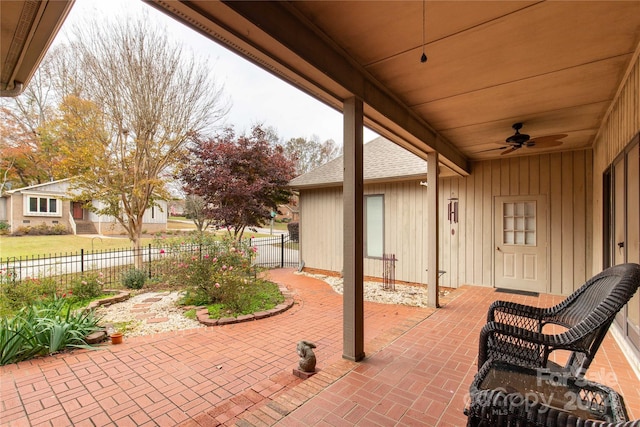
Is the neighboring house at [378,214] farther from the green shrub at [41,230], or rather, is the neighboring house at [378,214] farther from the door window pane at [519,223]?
the green shrub at [41,230]

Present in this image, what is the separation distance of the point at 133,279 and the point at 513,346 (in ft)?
23.3

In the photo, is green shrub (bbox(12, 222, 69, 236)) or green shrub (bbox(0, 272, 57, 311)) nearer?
green shrub (bbox(0, 272, 57, 311))

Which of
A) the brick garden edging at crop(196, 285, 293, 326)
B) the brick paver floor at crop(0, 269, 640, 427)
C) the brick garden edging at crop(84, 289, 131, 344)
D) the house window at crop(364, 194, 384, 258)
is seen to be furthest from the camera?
the house window at crop(364, 194, 384, 258)

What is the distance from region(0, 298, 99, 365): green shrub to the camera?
3.15m

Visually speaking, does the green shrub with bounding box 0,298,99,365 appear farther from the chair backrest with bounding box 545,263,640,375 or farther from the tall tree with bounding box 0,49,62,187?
the tall tree with bounding box 0,49,62,187

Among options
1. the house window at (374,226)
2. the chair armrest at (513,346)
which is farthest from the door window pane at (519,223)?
the chair armrest at (513,346)

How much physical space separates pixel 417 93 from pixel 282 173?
23.8 feet

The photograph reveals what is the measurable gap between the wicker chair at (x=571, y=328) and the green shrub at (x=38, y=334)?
438 cm

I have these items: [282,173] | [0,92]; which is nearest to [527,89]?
[0,92]

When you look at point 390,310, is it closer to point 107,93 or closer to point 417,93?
point 417,93

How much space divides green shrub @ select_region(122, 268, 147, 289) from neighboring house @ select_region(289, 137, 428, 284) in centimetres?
448

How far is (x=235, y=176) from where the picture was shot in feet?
31.2

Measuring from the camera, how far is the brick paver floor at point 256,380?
2152 millimetres

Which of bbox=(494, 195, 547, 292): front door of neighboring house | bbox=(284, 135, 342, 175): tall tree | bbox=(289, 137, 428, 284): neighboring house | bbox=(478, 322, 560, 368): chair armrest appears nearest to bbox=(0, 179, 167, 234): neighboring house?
bbox=(289, 137, 428, 284): neighboring house
